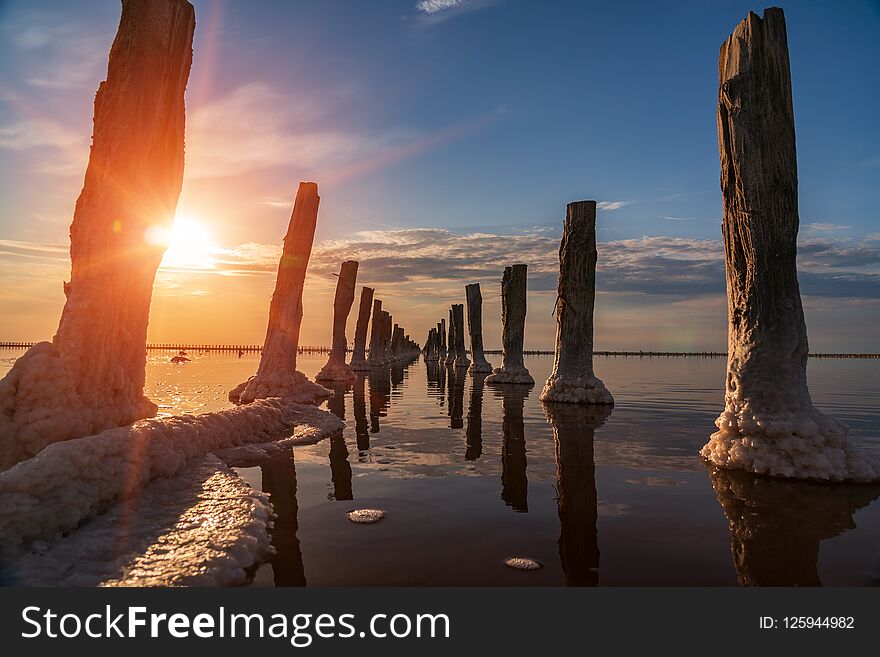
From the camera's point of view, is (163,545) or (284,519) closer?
(163,545)

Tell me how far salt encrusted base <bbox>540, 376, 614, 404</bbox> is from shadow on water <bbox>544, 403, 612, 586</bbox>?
115 inches

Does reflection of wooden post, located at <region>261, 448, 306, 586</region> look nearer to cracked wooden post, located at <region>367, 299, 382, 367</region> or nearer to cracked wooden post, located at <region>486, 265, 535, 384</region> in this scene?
cracked wooden post, located at <region>486, 265, 535, 384</region>

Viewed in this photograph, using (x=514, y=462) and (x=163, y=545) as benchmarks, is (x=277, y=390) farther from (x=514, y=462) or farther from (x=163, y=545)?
(x=163, y=545)

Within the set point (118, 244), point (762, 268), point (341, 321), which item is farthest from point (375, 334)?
point (762, 268)

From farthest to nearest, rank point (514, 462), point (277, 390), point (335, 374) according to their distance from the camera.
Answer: point (335, 374) < point (277, 390) < point (514, 462)

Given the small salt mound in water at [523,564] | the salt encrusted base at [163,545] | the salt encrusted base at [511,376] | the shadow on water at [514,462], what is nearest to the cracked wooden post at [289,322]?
the shadow on water at [514,462]

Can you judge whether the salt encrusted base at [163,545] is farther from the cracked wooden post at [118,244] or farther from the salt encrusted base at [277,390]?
the salt encrusted base at [277,390]

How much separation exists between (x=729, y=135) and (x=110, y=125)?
22.7 feet

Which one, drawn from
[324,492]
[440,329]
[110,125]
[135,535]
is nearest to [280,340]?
[110,125]

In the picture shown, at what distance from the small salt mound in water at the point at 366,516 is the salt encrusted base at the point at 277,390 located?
7.67 metres

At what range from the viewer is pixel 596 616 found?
2023 millimetres

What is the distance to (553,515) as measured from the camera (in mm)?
3422

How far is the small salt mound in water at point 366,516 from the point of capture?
3.24 metres

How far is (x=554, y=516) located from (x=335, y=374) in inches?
660
